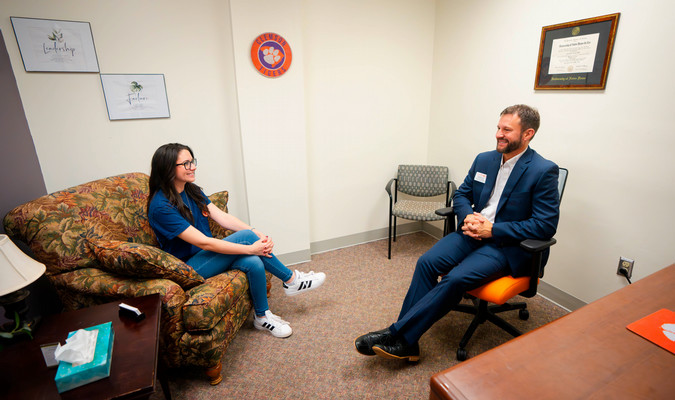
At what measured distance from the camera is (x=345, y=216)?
333cm

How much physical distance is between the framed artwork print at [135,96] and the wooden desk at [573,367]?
2.56m

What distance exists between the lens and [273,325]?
2068mm

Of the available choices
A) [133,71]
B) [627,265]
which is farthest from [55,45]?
[627,265]

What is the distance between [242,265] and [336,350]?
78 cm

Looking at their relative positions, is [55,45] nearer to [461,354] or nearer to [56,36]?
[56,36]

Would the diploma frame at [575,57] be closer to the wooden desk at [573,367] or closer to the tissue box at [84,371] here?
the wooden desk at [573,367]

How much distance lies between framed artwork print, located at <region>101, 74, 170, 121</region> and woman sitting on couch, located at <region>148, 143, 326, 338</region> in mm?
766

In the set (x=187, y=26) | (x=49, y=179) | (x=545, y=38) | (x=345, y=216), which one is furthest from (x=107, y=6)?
(x=545, y=38)

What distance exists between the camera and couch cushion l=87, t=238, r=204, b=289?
1510 millimetres

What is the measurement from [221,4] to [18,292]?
7.32ft

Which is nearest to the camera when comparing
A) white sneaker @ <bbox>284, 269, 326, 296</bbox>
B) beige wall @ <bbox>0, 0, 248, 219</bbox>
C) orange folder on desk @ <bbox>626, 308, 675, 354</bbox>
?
orange folder on desk @ <bbox>626, 308, 675, 354</bbox>

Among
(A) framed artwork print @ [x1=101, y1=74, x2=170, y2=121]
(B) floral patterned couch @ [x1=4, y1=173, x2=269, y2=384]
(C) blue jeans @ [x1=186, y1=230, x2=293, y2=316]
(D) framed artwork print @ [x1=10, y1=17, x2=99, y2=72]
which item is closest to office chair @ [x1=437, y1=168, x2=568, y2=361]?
(C) blue jeans @ [x1=186, y1=230, x2=293, y2=316]

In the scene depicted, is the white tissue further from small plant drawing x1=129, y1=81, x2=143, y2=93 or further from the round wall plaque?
the round wall plaque

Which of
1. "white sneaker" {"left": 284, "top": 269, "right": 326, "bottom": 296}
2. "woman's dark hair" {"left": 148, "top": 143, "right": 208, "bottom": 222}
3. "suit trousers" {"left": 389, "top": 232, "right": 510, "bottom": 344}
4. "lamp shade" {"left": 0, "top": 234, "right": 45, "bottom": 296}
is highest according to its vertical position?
"woman's dark hair" {"left": 148, "top": 143, "right": 208, "bottom": 222}
